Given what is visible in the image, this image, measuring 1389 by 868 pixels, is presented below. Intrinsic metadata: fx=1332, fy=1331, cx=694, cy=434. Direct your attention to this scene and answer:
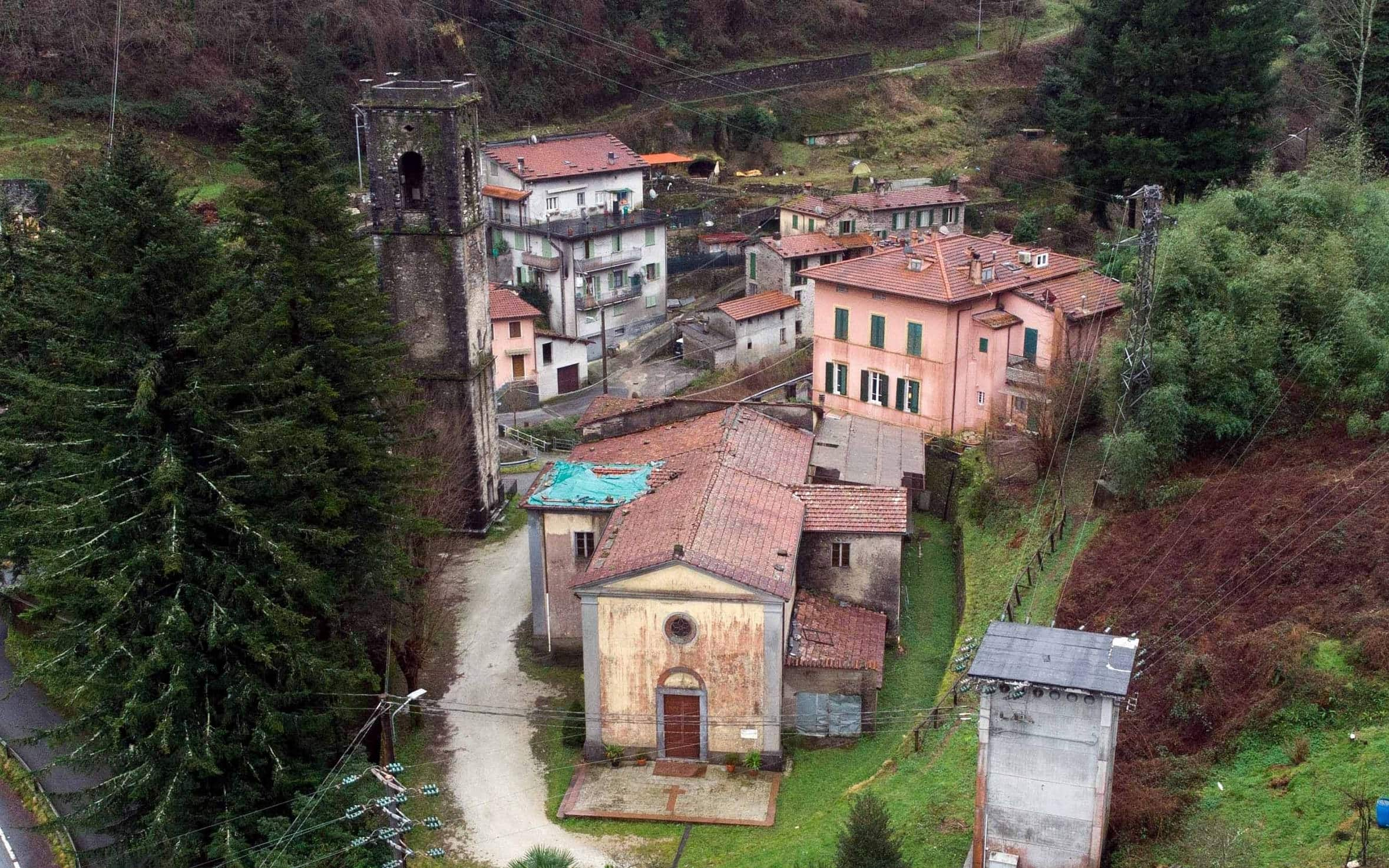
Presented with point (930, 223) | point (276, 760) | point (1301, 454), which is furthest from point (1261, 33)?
point (276, 760)

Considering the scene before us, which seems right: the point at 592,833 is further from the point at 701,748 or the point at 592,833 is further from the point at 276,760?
the point at 276,760

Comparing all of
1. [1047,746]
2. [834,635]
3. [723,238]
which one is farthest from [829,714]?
[723,238]

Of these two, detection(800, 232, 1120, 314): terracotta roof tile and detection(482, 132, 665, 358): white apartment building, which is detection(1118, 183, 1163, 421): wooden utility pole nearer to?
detection(800, 232, 1120, 314): terracotta roof tile

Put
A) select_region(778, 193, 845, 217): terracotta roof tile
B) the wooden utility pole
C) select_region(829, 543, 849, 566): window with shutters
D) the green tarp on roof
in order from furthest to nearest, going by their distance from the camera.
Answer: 1. select_region(778, 193, 845, 217): terracotta roof tile
2. the green tarp on roof
3. select_region(829, 543, 849, 566): window with shutters
4. the wooden utility pole

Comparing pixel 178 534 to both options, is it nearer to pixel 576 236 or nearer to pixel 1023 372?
pixel 1023 372

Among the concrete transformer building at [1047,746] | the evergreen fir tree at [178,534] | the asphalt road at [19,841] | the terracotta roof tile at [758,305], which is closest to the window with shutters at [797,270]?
the terracotta roof tile at [758,305]

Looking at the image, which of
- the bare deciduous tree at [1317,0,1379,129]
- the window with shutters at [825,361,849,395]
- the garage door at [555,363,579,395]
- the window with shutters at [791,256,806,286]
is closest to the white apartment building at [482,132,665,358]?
the garage door at [555,363,579,395]
